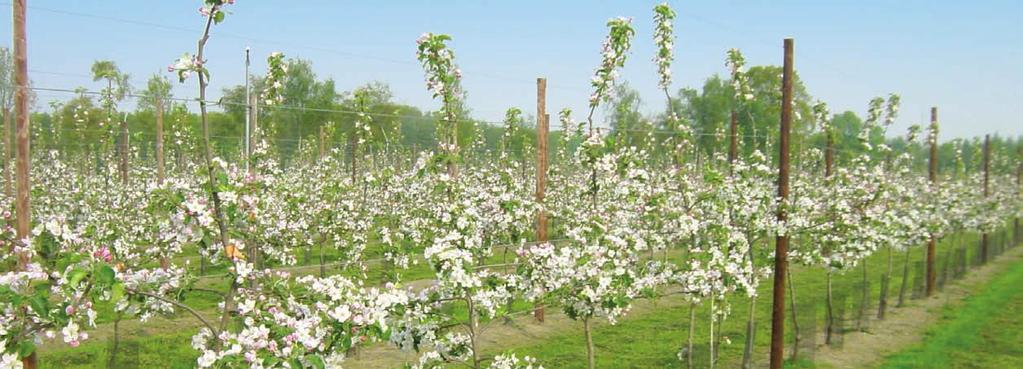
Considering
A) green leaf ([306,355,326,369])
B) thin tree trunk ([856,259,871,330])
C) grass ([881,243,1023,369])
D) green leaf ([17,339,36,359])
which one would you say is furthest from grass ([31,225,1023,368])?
green leaf ([17,339,36,359])

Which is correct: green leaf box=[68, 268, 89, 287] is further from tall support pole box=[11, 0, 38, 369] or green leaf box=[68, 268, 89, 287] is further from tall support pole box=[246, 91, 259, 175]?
tall support pole box=[246, 91, 259, 175]

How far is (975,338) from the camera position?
46.1 feet

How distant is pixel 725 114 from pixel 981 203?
123ft

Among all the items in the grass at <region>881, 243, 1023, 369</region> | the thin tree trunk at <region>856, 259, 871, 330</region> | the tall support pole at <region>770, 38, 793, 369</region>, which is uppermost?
the tall support pole at <region>770, 38, 793, 369</region>

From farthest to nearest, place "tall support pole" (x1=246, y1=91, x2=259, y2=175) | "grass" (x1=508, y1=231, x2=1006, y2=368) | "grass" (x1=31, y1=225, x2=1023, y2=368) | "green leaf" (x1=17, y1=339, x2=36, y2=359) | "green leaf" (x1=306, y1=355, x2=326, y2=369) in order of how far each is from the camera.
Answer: "grass" (x1=508, y1=231, x2=1006, y2=368) → "grass" (x1=31, y1=225, x2=1023, y2=368) → "tall support pole" (x1=246, y1=91, x2=259, y2=175) → "green leaf" (x1=306, y1=355, x2=326, y2=369) → "green leaf" (x1=17, y1=339, x2=36, y2=359)

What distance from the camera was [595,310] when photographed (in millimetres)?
7121

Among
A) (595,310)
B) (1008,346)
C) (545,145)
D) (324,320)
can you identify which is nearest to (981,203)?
(1008,346)

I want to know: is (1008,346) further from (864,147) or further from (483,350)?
(483,350)

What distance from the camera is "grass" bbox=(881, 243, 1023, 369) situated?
40.3ft

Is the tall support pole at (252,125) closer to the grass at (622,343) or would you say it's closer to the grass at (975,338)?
the grass at (622,343)

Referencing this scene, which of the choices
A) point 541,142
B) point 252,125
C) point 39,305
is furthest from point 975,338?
point 39,305

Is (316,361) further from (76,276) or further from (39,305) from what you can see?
(39,305)

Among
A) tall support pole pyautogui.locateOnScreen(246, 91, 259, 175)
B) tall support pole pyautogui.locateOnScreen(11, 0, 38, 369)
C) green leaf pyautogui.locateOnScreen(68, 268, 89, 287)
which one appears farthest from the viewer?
tall support pole pyautogui.locateOnScreen(246, 91, 259, 175)

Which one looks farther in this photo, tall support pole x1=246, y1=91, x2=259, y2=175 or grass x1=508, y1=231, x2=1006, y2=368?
grass x1=508, y1=231, x2=1006, y2=368
